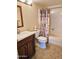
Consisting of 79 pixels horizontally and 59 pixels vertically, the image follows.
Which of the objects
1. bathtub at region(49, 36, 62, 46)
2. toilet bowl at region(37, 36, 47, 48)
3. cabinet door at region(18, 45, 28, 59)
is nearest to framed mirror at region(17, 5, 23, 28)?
cabinet door at region(18, 45, 28, 59)

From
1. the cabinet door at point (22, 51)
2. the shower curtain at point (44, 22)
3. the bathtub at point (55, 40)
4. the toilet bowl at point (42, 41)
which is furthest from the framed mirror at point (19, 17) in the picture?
the bathtub at point (55, 40)

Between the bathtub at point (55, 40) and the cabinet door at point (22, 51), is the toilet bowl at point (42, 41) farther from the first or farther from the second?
the cabinet door at point (22, 51)

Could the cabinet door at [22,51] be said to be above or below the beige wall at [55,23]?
below

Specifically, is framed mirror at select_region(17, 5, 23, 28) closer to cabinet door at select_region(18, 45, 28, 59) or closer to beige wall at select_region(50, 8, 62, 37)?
cabinet door at select_region(18, 45, 28, 59)

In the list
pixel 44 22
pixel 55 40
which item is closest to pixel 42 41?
pixel 55 40

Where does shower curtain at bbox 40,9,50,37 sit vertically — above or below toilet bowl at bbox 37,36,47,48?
above

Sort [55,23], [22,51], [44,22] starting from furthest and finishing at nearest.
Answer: [55,23] → [44,22] → [22,51]

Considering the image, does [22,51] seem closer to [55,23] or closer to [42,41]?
[42,41]

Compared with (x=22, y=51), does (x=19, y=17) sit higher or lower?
higher
